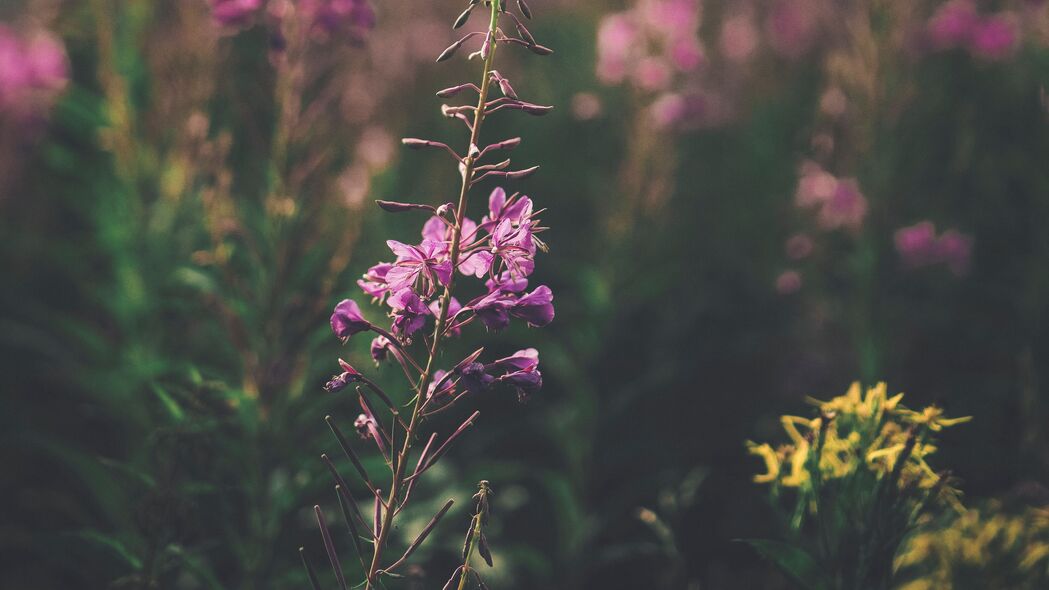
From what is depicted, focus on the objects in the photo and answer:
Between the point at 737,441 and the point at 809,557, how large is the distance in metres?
2.19

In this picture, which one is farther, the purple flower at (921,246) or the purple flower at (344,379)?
the purple flower at (921,246)

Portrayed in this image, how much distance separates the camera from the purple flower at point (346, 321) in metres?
1.11

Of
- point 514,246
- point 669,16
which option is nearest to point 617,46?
point 669,16

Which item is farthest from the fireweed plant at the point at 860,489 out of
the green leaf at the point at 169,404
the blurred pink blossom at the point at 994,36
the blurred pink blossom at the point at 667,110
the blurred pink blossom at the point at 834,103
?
the blurred pink blossom at the point at 994,36

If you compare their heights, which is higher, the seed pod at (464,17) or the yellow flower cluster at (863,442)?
the seed pod at (464,17)

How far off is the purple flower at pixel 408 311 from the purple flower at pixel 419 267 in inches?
1.1

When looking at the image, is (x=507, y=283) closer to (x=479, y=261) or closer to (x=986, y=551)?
(x=479, y=261)

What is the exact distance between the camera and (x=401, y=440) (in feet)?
10.2

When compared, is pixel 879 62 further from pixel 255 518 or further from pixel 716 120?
pixel 255 518

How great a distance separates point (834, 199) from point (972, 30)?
4.20 ft

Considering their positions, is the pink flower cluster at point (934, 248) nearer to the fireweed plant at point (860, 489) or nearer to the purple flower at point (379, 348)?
the fireweed plant at point (860, 489)

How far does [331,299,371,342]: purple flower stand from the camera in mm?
1108

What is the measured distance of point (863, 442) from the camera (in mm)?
1364

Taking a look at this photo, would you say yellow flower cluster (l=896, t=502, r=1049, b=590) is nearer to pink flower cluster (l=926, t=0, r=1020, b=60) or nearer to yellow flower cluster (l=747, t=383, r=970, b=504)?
yellow flower cluster (l=747, t=383, r=970, b=504)
